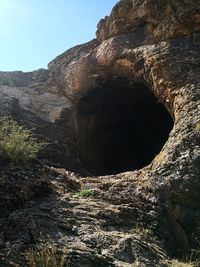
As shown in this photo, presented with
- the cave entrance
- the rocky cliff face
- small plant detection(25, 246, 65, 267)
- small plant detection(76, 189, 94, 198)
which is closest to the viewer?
small plant detection(25, 246, 65, 267)

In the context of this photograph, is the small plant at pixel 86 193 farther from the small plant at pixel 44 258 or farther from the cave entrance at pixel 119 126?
the cave entrance at pixel 119 126

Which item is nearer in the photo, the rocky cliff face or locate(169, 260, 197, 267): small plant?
locate(169, 260, 197, 267): small plant

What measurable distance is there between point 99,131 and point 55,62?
2.54 meters

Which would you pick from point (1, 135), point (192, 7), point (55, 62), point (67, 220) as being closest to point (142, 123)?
point (55, 62)

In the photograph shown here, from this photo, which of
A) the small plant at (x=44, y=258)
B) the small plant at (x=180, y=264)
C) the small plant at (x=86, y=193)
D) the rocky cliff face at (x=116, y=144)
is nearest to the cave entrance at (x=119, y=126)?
the rocky cliff face at (x=116, y=144)

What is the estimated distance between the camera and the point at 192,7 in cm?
958

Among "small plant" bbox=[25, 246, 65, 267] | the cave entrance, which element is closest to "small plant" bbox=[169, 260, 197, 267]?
"small plant" bbox=[25, 246, 65, 267]

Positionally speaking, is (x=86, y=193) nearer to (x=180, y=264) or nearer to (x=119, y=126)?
(x=180, y=264)

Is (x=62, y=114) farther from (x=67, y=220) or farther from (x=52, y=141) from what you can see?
(x=67, y=220)

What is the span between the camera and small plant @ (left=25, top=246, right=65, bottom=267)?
14.8 feet

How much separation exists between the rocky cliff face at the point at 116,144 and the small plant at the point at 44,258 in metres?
0.17

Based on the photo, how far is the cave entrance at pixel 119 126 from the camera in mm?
12195

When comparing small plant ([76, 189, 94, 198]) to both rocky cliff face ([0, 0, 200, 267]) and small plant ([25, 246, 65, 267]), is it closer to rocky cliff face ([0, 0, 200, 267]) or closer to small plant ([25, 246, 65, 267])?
rocky cliff face ([0, 0, 200, 267])

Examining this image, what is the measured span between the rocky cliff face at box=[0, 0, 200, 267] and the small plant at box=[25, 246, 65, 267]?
0.17 meters
